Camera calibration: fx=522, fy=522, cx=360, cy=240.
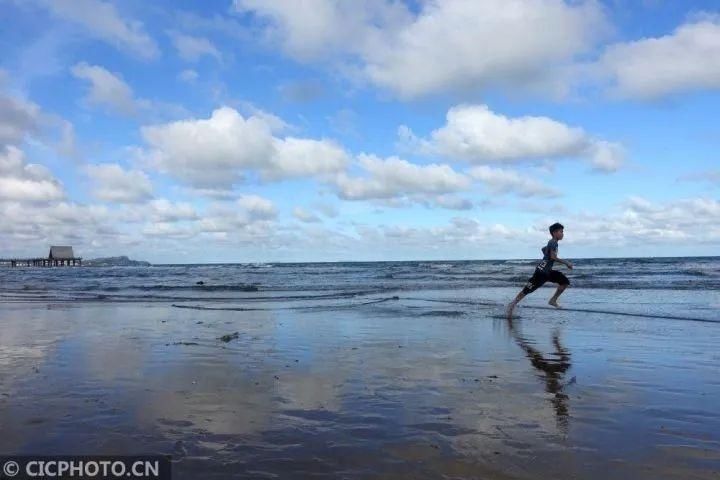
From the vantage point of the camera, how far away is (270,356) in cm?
806

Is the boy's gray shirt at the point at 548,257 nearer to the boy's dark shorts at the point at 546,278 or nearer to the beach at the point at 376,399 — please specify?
the boy's dark shorts at the point at 546,278

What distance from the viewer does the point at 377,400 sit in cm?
550

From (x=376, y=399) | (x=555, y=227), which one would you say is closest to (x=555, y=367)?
(x=376, y=399)

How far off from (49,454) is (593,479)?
4022mm

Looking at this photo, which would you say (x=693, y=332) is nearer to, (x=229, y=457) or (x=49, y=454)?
(x=229, y=457)

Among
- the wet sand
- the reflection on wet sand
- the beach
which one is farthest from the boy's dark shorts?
the reflection on wet sand

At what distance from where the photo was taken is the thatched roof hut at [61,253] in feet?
410

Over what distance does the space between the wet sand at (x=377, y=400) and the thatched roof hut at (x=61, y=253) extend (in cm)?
13203

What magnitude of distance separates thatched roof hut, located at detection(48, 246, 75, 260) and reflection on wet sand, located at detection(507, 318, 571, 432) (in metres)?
137

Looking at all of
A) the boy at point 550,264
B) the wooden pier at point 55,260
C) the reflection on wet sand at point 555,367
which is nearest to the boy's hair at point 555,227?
the boy at point 550,264

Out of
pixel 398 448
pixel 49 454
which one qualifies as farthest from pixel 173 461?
pixel 398 448

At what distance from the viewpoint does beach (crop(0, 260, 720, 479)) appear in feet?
12.9

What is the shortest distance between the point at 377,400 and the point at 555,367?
118 inches

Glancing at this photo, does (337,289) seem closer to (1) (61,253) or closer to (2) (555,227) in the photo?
(2) (555,227)
